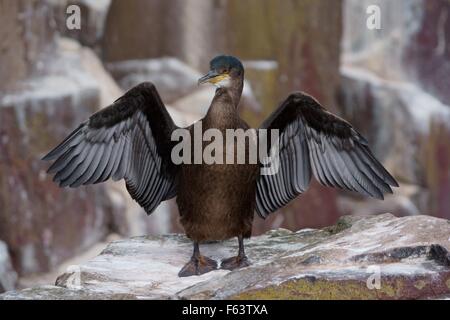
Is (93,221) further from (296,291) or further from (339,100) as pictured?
(296,291)

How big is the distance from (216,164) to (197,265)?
1.92ft

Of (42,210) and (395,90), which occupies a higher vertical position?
(395,90)

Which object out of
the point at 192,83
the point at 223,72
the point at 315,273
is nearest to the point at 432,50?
the point at 192,83

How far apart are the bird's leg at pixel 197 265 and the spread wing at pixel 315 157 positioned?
74cm

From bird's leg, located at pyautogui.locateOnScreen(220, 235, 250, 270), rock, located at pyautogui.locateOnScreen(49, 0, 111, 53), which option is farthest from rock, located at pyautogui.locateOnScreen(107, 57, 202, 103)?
bird's leg, located at pyautogui.locateOnScreen(220, 235, 250, 270)

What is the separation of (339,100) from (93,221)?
431 cm

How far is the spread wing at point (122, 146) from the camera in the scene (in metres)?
5.52

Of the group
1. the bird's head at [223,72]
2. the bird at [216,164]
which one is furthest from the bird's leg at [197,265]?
the bird's head at [223,72]

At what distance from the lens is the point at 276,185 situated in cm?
605

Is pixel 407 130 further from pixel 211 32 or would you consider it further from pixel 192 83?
pixel 192 83

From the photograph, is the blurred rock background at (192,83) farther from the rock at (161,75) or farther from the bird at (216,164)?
the bird at (216,164)

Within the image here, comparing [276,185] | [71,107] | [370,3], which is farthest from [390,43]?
[276,185]
